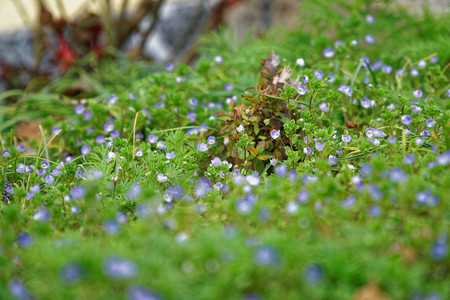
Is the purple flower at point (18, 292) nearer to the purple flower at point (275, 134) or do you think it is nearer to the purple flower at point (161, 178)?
the purple flower at point (161, 178)

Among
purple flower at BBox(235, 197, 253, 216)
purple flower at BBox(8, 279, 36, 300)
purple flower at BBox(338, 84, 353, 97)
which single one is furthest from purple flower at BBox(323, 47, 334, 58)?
purple flower at BBox(8, 279, 36, 300)

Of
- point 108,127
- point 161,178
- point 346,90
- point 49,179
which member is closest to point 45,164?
point 49,179

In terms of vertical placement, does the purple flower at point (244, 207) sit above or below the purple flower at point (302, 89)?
below

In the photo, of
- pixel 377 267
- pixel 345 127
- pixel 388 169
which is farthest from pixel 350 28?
pixel 377 267

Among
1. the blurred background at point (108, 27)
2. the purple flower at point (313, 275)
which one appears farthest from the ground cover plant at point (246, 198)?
the blurred background at point (108, 27)

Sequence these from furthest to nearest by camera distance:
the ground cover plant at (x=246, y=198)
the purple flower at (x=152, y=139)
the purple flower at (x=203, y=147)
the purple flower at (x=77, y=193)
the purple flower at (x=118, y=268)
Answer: the purple flower at (x=152, y=139)
the purple flower at (x=203, y=147)
the purple flower at (x=77, y=193)
the ground cover plant at (x=246, y=198)
the purple flower at (x=118, y=268)

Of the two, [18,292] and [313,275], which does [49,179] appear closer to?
[18,292]

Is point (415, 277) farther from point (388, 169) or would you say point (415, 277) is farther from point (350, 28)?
point (350, 28)
